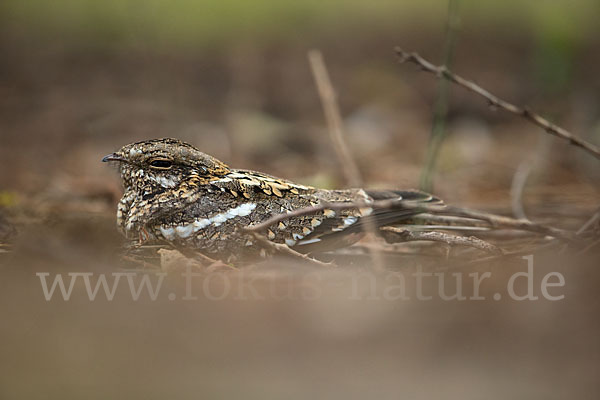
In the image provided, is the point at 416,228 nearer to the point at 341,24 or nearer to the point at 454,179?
the point at 454,179

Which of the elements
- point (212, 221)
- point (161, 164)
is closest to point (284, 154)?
point (161, 164)

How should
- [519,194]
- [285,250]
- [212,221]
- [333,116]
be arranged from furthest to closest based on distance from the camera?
[519,194]
[333,116]
[212,221]
[285,250]

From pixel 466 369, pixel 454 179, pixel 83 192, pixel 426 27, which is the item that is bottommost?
pixel 466 369

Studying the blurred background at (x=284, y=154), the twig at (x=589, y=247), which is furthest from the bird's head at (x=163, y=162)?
the twig at (x=589, y=247)

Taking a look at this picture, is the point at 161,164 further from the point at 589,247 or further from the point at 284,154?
the point at 284,154

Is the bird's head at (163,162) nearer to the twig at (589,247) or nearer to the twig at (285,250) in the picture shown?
the twig at (285,250)

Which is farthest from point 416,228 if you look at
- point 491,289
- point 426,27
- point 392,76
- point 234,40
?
point 426,27

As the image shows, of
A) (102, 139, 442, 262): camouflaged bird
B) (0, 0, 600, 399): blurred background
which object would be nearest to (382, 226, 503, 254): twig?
(102, 139, 442, 262): camouflaged bird
